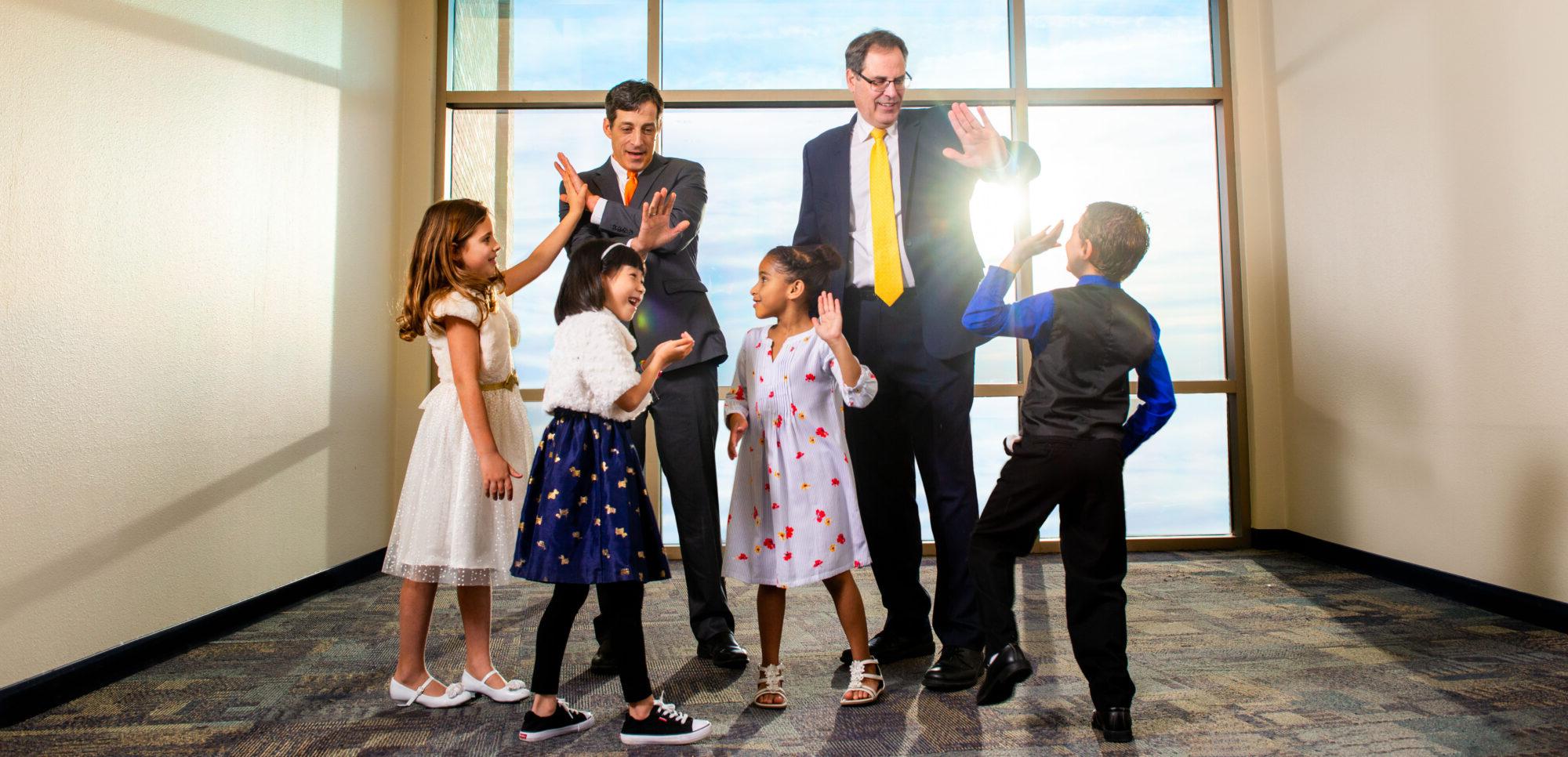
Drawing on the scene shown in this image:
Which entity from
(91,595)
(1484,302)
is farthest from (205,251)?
(1484,302)

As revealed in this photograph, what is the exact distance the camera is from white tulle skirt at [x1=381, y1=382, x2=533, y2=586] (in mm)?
2158

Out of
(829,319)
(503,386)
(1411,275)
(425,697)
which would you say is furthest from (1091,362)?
(1411,275)

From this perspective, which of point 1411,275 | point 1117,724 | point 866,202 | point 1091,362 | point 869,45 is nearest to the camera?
point 1117,724

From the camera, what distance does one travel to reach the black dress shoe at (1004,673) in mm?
2066

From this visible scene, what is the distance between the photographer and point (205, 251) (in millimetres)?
2895

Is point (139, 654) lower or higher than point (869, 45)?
lower

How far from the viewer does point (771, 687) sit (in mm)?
2170

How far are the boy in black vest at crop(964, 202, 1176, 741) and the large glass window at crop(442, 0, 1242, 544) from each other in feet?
8.20

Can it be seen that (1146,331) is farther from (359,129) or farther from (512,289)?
(359,129)

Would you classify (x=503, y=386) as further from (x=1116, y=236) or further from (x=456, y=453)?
(x=1116, y=236)

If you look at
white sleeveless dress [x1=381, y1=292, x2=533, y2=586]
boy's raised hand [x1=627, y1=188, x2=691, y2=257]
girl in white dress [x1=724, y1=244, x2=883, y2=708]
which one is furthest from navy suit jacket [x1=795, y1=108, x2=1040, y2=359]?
white sleeveless dress [x1=381, y1=292, x2=533, y2=586]

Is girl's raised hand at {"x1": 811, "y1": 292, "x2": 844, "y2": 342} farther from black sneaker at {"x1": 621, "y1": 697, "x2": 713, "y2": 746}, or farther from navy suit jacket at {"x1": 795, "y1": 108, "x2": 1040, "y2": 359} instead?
black sneaker at {"x1": 621, "y1": 697, "x2": 713, "y2": 746}

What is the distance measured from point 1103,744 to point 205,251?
2734 mm

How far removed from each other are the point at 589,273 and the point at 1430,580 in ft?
10.2
